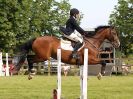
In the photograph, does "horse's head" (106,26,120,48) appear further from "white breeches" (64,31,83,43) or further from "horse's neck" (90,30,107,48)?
"white breeches" (64,31,83,43)

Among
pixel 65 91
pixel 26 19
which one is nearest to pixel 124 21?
pixel 26 19

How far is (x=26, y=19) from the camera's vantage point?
5938 centimetres

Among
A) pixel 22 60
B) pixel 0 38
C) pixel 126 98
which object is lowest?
pixel 126 98

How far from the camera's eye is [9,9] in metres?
57.5

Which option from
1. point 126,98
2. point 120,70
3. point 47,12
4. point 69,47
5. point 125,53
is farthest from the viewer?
point 125,53

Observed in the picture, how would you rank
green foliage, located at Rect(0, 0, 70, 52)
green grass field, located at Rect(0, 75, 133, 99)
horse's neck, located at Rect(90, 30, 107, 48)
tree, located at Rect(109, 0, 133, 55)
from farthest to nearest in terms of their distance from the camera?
tree, located at Rect(109, 0, 133, 55)
green foliage, located at Rect(0, 0, 70, 52)
horse's neck, located at Rect(90, 30, 107, 48)
green grass field, located at Rect(0, 75, 133, 99)

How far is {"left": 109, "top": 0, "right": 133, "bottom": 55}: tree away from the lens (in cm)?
7056

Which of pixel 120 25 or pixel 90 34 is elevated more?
pixel 120 25

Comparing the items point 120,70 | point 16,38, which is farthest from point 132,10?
point 120,70

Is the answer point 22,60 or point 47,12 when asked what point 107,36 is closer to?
point 22,60

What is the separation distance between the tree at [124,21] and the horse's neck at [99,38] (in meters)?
53.8

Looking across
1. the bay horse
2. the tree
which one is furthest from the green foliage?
the bay horse

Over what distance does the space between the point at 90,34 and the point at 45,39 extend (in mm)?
1661

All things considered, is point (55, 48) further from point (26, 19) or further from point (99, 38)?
point (26, 19)
